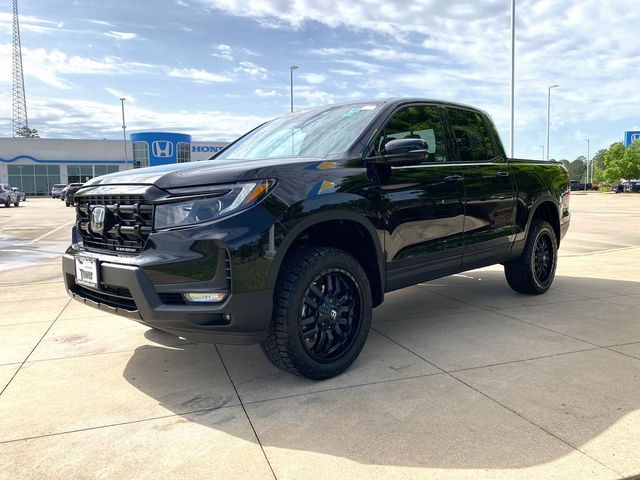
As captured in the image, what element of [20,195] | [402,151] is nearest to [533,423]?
[402,151]

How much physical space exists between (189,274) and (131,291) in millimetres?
365

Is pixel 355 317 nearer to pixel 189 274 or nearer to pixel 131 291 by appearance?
pixel 189 274

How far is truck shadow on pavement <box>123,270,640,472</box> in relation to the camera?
2631 mm

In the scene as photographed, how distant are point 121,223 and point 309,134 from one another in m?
1.59

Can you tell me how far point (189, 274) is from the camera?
2.91m

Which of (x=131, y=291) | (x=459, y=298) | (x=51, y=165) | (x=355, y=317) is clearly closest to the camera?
(x=131, y=291)

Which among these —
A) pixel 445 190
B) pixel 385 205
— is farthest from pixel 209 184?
pixel 445 190

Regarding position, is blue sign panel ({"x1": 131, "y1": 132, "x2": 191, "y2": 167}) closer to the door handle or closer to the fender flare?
the door handle

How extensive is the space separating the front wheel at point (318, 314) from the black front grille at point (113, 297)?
0.83 m

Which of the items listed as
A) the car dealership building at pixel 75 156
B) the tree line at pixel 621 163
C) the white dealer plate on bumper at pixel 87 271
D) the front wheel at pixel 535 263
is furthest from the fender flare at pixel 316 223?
the tree line at pixel 621 163

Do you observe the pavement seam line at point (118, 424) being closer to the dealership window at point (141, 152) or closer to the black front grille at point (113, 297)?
the black front grille at point (113, 297)

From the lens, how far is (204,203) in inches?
117

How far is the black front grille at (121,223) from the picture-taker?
3090mm

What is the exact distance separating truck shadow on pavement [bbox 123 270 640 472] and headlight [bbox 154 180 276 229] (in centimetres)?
111
